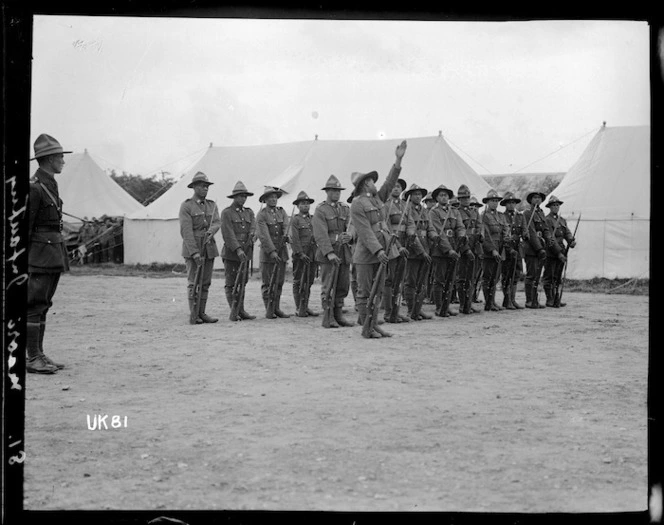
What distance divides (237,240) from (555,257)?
5640mm

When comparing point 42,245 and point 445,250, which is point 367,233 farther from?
point 42,245

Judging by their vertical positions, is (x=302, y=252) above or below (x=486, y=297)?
above

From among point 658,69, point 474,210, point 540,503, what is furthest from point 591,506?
point 474,210

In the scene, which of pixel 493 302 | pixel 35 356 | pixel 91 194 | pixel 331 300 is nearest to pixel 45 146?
pixel 35 356

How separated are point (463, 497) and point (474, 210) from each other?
28.6 feet

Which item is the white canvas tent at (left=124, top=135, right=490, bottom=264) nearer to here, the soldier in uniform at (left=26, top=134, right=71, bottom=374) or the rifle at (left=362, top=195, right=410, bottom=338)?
the rifle at (left=362, top=195, right=410, bottom=338)

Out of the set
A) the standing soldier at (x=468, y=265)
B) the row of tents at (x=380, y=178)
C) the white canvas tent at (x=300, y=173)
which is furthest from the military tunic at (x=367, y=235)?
the white canvas tent at (x=300, y=173)

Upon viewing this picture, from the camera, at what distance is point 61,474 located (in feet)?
13.4

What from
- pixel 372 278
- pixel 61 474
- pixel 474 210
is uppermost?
pixel 474 210

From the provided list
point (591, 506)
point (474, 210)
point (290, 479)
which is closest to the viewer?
point (591, 506)

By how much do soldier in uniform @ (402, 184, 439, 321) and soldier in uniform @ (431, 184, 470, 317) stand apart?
0.17 meters

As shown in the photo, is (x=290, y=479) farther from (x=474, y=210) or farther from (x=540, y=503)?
(x=474, y=210)

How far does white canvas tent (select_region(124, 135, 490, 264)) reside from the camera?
17672 millimetres

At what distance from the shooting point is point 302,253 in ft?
36.9
